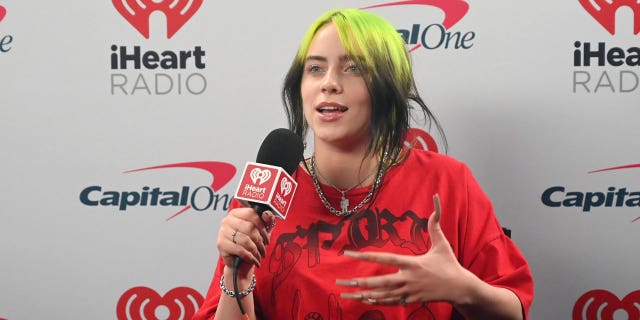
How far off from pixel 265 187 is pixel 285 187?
0.04 meters

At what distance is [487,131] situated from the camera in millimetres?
1677

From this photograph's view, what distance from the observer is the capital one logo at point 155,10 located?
1734 mm

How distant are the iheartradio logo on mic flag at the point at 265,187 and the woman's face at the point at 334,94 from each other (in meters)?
0.25

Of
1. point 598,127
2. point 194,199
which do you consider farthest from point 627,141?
point 194,199

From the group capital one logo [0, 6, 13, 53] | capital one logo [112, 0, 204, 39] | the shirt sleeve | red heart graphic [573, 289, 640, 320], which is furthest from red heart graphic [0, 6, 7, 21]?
red heart graphic [573, 289, 640, 320]

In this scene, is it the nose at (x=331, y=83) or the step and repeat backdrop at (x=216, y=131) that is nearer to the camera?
the nose at (x=331, y=83)

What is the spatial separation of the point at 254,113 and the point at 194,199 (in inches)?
10.2

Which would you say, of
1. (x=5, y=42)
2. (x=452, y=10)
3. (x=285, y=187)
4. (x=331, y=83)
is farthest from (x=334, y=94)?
(x=5, y=42)

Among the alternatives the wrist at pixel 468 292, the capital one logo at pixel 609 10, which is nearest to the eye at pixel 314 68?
the wrist at pixel 468 292

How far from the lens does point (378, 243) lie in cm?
132

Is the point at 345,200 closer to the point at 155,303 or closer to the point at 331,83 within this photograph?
the point at 331,83

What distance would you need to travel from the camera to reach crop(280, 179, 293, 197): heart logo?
1.09 meters

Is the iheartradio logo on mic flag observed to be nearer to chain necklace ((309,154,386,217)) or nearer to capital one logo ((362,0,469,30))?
chain necklace ((309,154,386,217))

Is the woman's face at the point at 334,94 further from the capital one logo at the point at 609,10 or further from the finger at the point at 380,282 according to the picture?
the capital one logo at the point at 609,10
